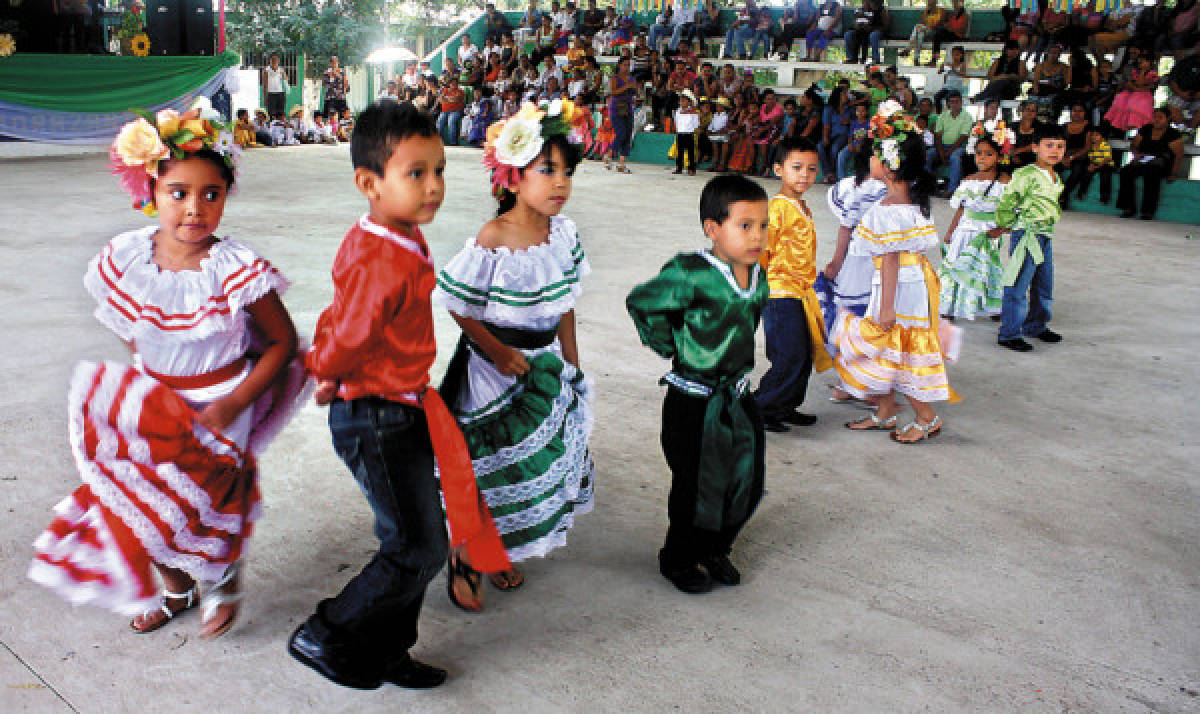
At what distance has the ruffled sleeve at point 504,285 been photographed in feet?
8.63

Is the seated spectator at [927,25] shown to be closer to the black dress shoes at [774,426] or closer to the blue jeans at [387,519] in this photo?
the black dress shoes at [774,426]

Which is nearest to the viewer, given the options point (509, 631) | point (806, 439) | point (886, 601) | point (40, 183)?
point (509, 631)

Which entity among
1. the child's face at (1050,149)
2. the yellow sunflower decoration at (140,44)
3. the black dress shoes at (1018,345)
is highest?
the yellow sunflower decoration at (140,44)

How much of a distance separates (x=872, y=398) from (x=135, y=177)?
10.3ft

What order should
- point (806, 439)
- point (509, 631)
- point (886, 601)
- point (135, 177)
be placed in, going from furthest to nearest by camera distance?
point (806, 439)
point (886, 601)
point (509, 631)
point (135, 177)

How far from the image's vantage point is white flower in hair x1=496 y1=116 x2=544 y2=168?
2.64 m

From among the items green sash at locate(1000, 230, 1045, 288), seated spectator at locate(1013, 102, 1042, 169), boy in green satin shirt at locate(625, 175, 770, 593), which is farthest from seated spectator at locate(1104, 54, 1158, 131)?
boy in green satin shirt at locate(625, 175, 770, 593)

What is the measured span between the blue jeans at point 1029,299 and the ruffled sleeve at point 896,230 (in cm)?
188

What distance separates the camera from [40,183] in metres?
10.8

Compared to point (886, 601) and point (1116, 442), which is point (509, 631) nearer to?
point (886, 601)

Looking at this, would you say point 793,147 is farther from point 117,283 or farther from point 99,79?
point 99,79

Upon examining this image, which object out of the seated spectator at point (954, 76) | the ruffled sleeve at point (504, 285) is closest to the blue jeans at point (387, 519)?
the ruffled sleeve at point (504, 285)

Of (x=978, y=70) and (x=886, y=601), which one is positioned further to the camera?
(x=978, y=70)

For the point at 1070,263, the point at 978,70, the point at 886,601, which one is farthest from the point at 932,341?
the point at 978,70
